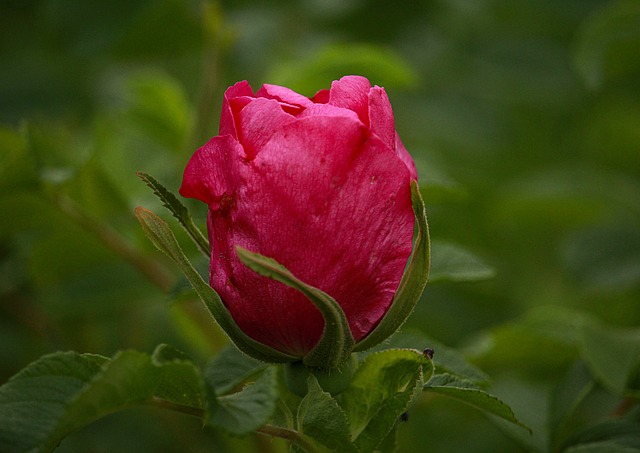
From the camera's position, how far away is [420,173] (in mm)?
1009

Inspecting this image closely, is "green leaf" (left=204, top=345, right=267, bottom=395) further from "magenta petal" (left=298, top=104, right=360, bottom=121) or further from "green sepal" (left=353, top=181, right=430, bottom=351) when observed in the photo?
"magenta petal" (left=298, top=104, right=360, bottom=121)

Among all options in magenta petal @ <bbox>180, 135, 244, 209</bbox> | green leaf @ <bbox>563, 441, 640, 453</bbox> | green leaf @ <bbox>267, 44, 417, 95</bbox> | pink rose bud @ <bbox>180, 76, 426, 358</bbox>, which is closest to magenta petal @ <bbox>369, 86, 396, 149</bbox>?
pink rose bud @ <bbox>180, 76, 426, 358</bbox>

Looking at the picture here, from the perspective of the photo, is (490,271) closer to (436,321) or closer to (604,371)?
(604,371)

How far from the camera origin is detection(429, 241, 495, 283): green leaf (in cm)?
89

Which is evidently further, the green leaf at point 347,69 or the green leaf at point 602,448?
the green leaf at point 347,69

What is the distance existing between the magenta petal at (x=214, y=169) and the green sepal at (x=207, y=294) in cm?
4

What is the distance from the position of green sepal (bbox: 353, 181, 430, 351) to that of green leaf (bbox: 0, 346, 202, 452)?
6.0 inches

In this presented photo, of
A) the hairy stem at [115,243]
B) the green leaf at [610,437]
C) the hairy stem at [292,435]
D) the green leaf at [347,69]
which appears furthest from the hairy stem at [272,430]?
the green leaf at [347,69]

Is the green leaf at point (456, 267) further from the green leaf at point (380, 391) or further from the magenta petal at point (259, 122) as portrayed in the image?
the magenta petal at point (259, 122)

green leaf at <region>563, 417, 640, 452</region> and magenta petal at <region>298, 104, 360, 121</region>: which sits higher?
magenta petal at <region>298, 104, 360, 121</region>

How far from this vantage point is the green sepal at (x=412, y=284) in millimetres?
625

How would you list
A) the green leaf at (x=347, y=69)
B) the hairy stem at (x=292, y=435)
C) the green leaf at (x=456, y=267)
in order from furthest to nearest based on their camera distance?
the green leaf at (x=347, y=69)
the green leaf at (x=456, y=267)
the hairy stem at (x=292, y=435)

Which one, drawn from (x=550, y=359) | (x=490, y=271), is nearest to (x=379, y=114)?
(x=490, y=271)

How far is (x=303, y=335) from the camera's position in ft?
2.12
